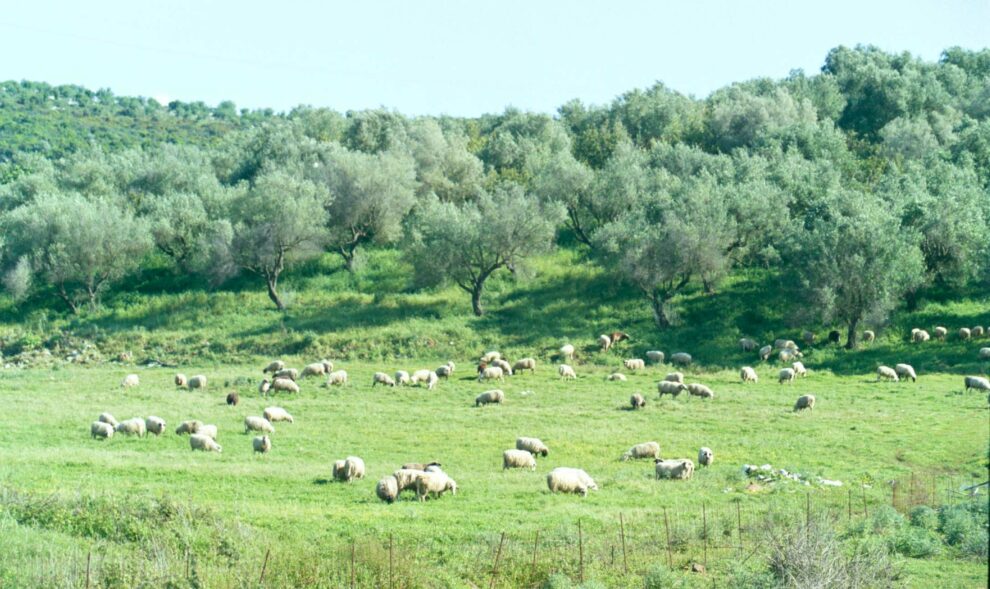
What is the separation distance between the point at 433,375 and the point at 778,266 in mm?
27879

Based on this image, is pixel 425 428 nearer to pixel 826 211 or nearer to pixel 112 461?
pixel 112 461

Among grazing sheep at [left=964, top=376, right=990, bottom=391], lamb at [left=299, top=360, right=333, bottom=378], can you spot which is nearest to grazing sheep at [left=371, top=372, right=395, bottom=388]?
lamb at [left=299, top=360, right=333, bottom=378]

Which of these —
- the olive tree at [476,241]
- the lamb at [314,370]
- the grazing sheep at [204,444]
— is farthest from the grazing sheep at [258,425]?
the olive tree at [476,241]

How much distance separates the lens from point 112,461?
2694 cm

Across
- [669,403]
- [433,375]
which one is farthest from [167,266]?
[669,403]

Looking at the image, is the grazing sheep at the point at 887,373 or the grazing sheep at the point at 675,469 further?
the grazing sheep at the point at 887,373

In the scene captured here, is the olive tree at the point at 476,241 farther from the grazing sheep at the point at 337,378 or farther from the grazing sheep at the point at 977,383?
the grazing sheep at the point at 977,383

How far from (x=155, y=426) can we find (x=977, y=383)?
3304 cm

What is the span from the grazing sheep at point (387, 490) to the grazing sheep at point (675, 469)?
7.62m

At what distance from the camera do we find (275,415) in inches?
1391

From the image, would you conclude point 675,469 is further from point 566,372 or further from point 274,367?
point 274,367

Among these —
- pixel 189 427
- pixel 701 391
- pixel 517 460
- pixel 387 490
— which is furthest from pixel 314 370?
pixel 387 490

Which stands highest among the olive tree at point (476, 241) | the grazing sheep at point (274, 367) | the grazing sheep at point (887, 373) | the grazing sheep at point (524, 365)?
the olive tree at point (476, 241)

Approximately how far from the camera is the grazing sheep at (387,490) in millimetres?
23453
